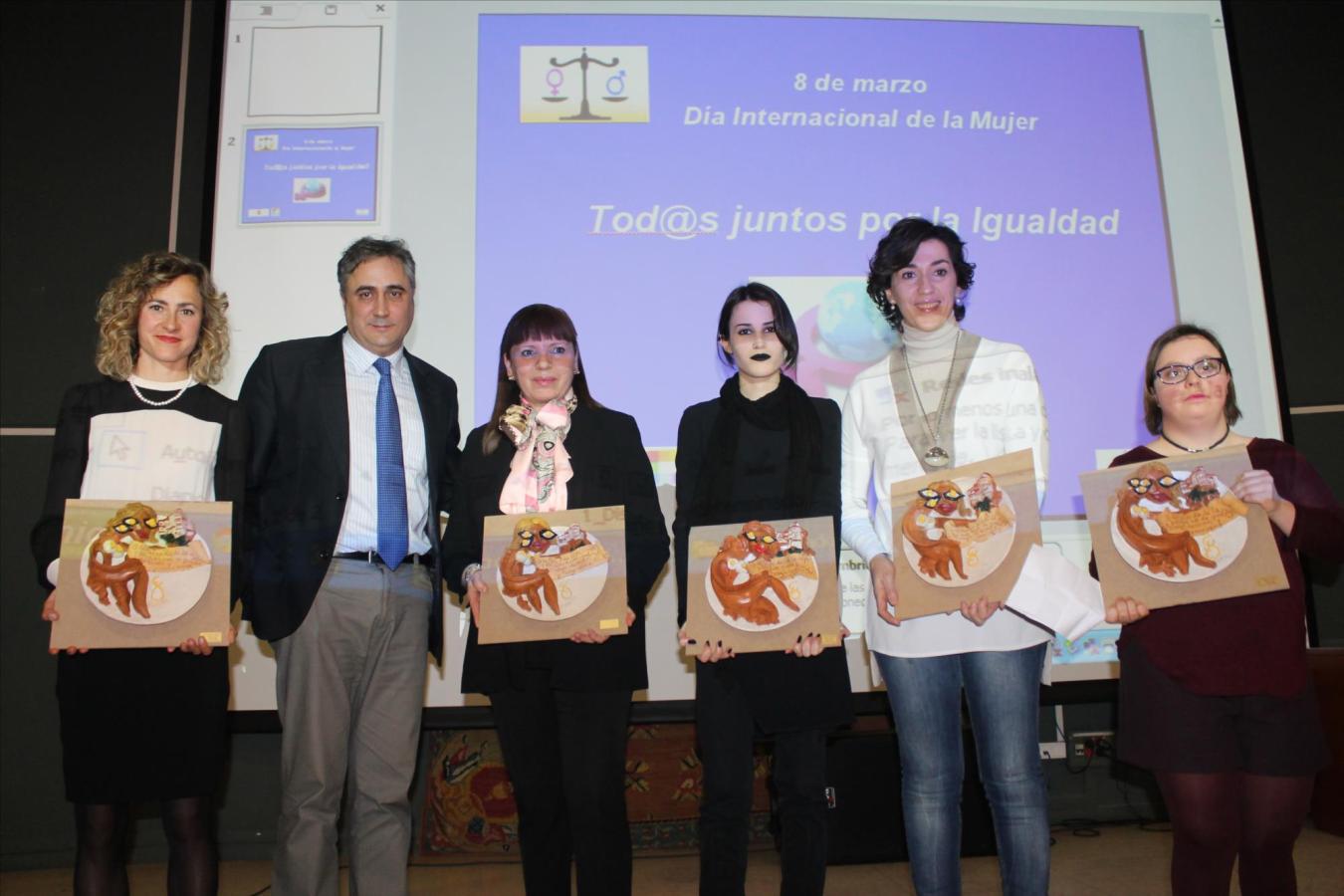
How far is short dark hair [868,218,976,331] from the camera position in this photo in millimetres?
2172

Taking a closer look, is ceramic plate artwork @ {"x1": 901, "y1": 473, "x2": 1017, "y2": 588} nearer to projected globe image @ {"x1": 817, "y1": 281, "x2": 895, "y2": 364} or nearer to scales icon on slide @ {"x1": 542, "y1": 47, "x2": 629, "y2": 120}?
projected globe image @ {"x1": 817, "y1": 281, "x2": 895, "y2": 364}

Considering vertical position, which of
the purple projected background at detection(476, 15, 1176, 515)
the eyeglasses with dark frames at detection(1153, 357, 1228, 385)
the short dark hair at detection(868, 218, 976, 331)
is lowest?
the eyeglasses with dark frames at detection(1153, 357, 1228, 385)

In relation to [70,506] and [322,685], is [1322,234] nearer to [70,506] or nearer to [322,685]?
[322,685]

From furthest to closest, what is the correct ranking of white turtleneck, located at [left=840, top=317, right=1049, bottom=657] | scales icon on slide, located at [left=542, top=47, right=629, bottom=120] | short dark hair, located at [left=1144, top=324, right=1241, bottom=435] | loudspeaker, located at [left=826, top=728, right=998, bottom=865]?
scales icon on slide, located at [left=542, top=47, right=629, bottom=120] → loudspeaker, located at [left=826, top=728, right=998, bottom=865] → short dark hair, located at [left=1144, top=324, right=1241, bottom=435] → white turtleneck, located at [left=840, top=317, right=1049, bottom=657]

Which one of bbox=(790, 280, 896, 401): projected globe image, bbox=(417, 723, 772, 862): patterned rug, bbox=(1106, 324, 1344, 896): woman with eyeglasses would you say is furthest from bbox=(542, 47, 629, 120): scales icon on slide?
bbox=(417, 723, 772, 862): patterned rug

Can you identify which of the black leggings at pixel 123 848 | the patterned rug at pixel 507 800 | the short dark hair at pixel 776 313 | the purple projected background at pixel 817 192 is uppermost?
the purple projected background at pixel 817 192

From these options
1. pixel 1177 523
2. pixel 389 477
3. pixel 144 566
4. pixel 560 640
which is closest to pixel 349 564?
pixel 389 477

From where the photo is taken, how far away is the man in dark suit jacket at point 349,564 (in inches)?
82.2

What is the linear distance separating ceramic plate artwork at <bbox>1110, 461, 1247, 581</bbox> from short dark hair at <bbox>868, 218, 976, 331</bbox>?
557 millimetres

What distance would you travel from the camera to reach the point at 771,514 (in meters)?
2.08

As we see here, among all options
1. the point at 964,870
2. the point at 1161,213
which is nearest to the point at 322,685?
the point at 964,870

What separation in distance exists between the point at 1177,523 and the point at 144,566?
86.1 inches

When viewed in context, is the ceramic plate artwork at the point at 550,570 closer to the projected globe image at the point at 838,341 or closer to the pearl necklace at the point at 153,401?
the pearl necklace at the point at 153,401

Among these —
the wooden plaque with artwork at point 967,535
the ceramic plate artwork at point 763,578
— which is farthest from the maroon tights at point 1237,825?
the ceramic plate artwork at point 763,578
